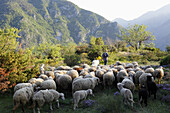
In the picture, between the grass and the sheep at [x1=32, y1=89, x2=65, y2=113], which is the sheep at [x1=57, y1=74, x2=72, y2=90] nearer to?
the grass

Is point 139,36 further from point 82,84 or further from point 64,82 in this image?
point 82,84

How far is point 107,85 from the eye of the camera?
31.7 feet

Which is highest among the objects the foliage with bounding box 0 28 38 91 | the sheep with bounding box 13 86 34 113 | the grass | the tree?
the tree

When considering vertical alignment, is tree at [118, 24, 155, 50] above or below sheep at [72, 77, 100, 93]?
above

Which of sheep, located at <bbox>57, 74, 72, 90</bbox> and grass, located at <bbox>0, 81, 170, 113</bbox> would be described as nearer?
grass, located at <bbox>0, 81, 170, 113</bbox>

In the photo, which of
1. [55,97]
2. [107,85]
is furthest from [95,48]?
[55,97]

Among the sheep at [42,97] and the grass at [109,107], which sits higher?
the sheep at [42,97]

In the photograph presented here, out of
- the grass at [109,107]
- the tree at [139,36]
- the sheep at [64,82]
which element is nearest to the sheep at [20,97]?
the grass at [109,107]

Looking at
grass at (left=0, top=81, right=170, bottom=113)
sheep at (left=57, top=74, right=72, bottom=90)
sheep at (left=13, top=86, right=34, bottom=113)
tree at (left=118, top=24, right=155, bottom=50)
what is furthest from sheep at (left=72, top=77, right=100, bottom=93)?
tree at (left=118, top=24, right=155, bottom=50)

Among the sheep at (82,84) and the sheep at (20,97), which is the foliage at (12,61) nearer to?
the sheep at (20,97)

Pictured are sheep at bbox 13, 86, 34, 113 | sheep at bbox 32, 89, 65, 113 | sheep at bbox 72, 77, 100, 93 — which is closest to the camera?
sheep at bbox 32, 89, 65, 113

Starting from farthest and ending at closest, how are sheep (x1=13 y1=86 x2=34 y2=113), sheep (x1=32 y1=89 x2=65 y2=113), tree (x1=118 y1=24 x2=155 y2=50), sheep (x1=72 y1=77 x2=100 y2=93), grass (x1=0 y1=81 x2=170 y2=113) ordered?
1. tree (x1=118 y1=24 x2=155 y2=50)
2. sheep (x1=72 y1=77 x2=100 y2=93)
3. sheep (x1=13 y1=86 x2=34 y2=113)
4. sheep (x1=32 y1=89 x2=65 y2=113)
5. grass (x1=0 y1=81 x2=170 y2=113)

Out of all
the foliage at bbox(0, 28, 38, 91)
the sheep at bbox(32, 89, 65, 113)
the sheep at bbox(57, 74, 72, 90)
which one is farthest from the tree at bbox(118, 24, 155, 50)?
the sheep at bbox(32, 89, 65, 113)

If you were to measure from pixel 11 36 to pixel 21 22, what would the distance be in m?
Result: 183
